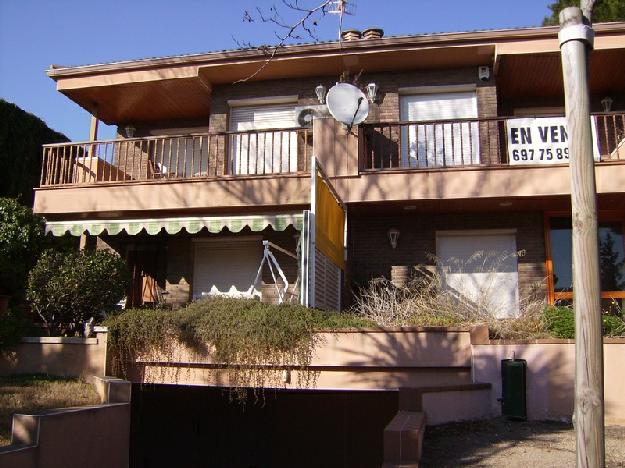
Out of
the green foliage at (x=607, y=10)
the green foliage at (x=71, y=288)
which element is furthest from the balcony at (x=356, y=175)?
the green foliage at (x=607, y=10)

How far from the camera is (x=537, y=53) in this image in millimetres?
12586

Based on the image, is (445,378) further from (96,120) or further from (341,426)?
(96,120)

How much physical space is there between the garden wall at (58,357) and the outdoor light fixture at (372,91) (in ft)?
24.6

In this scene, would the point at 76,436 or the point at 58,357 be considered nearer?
the point at 76,436

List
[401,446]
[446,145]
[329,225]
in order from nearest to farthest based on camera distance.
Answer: [401,446]
[329,225]
[446,145]

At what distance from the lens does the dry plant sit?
902 cm

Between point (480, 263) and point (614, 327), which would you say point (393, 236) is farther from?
point (614, 327)

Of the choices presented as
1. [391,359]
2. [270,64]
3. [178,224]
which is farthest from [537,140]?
[178,224]

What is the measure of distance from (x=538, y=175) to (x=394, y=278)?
343 cm

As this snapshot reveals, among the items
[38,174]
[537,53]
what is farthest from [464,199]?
[38,174]

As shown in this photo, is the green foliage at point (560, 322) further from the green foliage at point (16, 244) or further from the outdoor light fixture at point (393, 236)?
the green foliage at point (16, 244)

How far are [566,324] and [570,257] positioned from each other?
4671 mm

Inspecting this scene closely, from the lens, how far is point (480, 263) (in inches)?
511

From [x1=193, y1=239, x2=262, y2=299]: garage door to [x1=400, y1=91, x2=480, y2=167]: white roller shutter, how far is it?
3979 mm
